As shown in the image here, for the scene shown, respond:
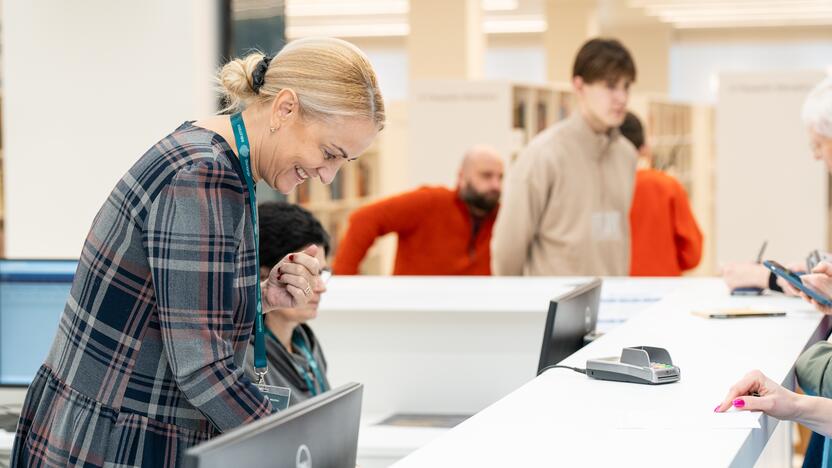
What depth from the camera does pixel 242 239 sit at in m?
1.46

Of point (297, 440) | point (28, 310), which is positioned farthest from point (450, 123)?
point (297, 440)

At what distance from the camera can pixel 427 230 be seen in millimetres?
4488

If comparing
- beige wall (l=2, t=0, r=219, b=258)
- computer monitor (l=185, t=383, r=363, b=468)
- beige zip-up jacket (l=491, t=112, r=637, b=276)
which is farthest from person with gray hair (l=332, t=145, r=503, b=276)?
computer monitor (l=185, t=383, r=363, b=468)

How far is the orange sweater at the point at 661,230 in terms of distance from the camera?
15.5ft

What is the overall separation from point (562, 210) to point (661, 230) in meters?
1.19

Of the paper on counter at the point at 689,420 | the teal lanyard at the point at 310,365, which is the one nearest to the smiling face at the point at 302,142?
the paper on counter at the point at 689,420

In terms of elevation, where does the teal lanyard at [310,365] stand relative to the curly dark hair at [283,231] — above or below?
below

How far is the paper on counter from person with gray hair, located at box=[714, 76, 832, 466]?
2cm

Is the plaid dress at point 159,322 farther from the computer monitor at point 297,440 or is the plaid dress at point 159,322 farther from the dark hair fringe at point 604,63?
the dark hair fringe at point 604,63

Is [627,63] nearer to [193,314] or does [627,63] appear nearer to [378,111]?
[378,111]

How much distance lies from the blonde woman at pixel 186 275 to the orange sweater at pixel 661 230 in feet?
11.1

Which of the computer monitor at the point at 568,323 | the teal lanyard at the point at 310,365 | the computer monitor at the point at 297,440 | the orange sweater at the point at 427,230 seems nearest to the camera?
the computer monitor at the point at 297,440

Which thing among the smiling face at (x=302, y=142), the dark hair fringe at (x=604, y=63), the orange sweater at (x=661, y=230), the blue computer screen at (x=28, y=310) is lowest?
the orange sweater at (x=661, y=230)

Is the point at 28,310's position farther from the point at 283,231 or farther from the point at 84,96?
the point at 84,96
